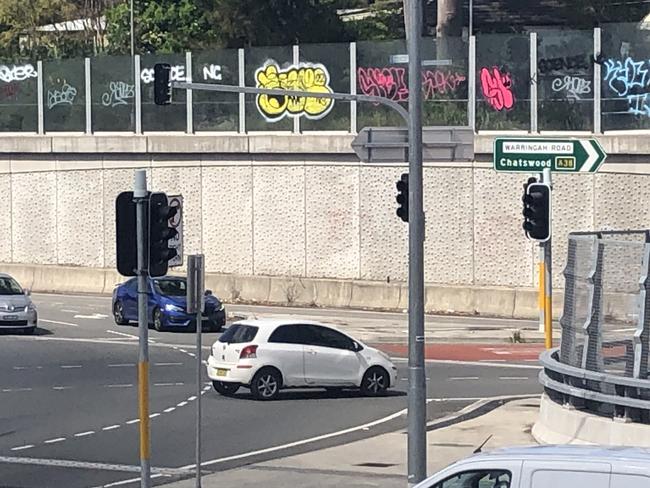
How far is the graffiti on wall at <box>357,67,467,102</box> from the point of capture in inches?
1761

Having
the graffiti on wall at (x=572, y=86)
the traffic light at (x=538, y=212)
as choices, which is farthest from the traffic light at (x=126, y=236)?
the graffiti on wall at (x=572, y=86)

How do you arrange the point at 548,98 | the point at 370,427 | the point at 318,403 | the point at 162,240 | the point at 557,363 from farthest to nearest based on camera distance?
the point at 548,98 < the point at 318,403 < the point at 370,427 < the point at 557,363 < the point at 162,240

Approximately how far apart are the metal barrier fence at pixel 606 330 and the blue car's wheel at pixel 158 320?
18.9m

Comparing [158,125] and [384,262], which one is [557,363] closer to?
[384,262]

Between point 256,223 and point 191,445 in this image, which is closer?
point 191,445

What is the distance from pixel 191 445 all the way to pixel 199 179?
93.4ft

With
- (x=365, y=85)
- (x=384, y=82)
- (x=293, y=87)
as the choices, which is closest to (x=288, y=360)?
(x=384, y=82)

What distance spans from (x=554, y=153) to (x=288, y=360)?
5.72m

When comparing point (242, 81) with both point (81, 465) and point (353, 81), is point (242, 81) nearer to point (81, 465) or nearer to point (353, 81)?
point (353, 81)

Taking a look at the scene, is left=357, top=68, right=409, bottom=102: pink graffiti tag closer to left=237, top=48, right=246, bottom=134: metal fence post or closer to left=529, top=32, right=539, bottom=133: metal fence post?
left=529, top=32, right=539, bottom=133: metal fence post

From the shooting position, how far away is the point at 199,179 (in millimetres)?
48938

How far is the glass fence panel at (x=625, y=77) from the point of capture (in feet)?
137

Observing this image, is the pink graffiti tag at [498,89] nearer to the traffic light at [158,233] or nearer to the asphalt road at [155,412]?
the asphalt road at [155,412]

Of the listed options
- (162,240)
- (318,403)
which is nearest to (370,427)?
(318,403)
